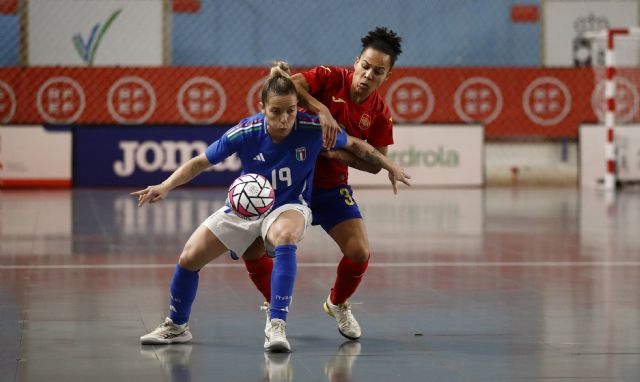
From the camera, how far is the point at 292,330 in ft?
19.5

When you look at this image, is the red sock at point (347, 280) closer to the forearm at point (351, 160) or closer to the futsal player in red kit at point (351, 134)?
the futsal player in red kit at point (351, 134)

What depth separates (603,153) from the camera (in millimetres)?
18297

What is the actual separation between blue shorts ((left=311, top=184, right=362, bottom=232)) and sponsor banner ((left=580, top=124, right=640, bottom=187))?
1290cm

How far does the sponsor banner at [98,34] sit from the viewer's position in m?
18.3

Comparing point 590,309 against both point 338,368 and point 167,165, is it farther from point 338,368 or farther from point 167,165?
point 167,165

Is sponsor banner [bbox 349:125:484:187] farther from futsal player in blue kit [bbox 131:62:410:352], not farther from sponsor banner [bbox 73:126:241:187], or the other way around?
futsal player in blue kit [bbox 131:62:410:352]

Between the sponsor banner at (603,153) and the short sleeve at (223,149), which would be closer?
the short sleeve at (223,149)

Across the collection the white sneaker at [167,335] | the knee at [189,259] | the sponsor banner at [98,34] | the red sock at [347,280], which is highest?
the sponsor banner at [98,34]

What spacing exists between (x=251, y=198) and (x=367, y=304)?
1.67 meters

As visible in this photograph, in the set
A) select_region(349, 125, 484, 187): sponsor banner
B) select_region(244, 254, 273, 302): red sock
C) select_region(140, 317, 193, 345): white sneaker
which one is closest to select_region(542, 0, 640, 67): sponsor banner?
select_region(349, 125, 484, 187): sponsor banner

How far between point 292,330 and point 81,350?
116 cm

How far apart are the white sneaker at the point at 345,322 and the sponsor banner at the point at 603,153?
13.0 metres

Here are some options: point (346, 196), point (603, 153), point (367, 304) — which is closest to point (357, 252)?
point (346, 196)

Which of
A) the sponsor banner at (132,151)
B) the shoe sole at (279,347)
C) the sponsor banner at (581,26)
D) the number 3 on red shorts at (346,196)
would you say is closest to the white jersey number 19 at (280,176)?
the number 3 on red shorts at (346,196)
